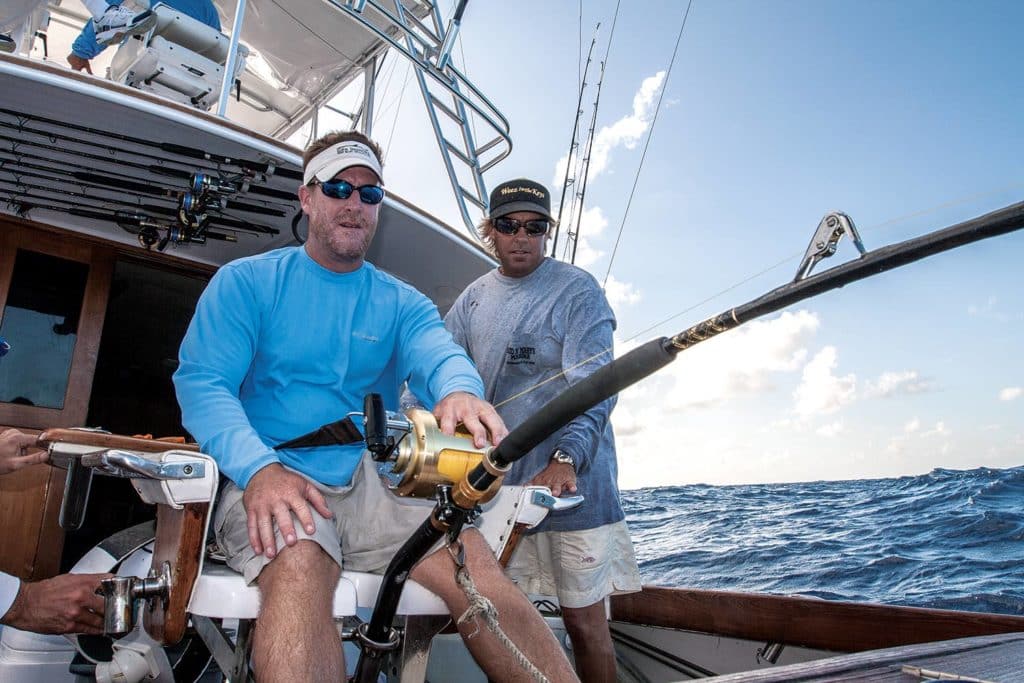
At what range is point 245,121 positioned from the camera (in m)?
5.95

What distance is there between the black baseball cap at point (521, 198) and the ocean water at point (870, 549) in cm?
246

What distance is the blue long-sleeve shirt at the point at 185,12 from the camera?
3.50 m

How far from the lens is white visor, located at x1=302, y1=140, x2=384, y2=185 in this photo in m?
2.02

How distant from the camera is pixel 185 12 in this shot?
3.51 meters

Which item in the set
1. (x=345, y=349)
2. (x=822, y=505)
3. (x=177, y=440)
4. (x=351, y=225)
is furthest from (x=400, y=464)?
(x=822, y=505)

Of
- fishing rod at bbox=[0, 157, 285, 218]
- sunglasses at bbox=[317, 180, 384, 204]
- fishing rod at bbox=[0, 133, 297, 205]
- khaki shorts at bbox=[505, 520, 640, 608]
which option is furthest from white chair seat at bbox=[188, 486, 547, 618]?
fishing rod at bbox=[0, 157, 285, 218]

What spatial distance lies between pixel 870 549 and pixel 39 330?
236 inches

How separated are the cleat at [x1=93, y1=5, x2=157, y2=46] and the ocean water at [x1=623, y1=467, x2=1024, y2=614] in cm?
420

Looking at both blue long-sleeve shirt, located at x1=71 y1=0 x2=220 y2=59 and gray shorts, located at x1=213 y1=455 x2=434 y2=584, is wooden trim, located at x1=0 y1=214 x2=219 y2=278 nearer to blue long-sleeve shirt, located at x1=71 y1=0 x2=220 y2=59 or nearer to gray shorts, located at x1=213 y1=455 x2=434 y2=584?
blue long-sleeve shirt, located at x1=71 y1=0 x2=220 y2=59

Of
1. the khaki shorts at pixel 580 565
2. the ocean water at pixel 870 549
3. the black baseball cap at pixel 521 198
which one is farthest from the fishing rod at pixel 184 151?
the ocean water at pixel 870 549

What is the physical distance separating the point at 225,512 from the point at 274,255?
75 cm

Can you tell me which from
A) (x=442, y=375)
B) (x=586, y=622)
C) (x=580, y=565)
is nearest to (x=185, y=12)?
(x=442, y=375)

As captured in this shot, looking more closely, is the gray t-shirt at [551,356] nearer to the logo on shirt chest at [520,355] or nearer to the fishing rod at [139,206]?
the logo on shirt chest at [520,355]

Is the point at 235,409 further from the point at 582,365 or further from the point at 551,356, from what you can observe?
→ the point at 551,356
